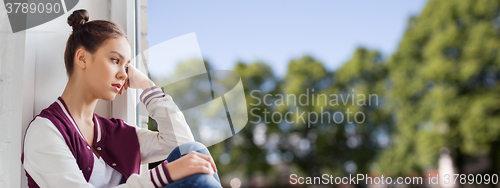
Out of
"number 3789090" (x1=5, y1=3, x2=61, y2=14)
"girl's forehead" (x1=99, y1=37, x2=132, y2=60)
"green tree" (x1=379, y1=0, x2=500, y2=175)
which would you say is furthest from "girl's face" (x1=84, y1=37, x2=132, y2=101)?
"green tree" (x1=379, y1=0, x2=500, y2=175)

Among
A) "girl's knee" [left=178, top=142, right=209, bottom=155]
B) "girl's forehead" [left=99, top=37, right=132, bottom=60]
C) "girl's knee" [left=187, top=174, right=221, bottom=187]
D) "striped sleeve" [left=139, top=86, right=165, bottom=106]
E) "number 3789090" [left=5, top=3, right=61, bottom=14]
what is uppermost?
"number 3789090" [left=5, top=3, right=61, bottom=14]

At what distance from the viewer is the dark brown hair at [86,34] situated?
563mm

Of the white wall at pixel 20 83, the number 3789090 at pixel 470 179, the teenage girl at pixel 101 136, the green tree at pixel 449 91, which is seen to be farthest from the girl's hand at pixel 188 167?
the number 3789090 at pixel 470 179

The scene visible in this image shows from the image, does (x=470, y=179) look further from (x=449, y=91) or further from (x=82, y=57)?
(x=82, y=57)

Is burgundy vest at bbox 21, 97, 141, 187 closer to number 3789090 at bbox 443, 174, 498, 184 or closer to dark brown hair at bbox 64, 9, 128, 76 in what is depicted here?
dark brown hair at bbox 64, 9, 128, 76

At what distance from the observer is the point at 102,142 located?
0.59m

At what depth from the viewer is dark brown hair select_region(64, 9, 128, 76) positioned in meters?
0.56

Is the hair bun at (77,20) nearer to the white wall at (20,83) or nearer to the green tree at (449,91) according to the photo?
the white wall at (20,83)

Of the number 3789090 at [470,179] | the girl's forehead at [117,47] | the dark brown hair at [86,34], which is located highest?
the dark brown hair at [86,34]

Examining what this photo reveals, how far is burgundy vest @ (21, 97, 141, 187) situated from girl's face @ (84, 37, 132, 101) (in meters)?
0.05

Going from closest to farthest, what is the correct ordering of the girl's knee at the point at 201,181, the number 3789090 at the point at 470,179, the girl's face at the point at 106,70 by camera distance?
1. the girl's knee at the point at 201,181
2. the girl's face at the point at 106,70
3. the number 3789090 at the point at 470,179

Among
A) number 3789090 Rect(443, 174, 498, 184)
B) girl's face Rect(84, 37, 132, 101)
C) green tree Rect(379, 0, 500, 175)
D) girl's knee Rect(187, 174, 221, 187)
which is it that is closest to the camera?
girl's knee Rect(187, 174, 221, 187)

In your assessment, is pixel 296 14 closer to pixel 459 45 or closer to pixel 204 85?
pixel 459 45

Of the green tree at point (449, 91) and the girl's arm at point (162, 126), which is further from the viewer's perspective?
the green tree at point (449, 91)
